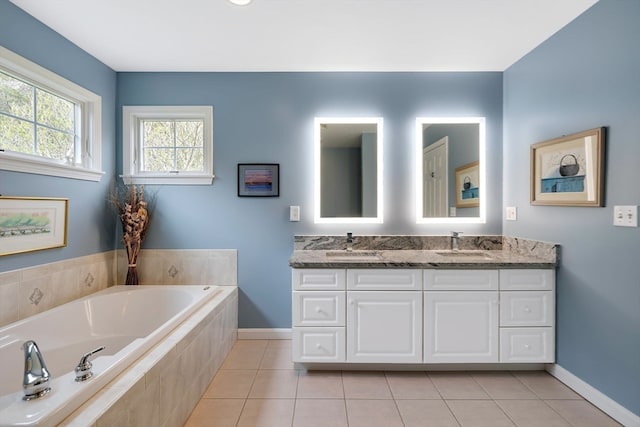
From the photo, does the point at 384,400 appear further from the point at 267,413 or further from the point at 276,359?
the point at 276,359

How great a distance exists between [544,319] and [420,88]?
1998mm

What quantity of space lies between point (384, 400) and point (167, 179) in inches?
93.1

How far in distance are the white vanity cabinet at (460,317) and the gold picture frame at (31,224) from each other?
8.22ft

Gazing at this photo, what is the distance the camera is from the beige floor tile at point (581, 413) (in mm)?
1654

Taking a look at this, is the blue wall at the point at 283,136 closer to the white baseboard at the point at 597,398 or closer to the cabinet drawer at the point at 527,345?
the cabinet drawer at the point at 527,345

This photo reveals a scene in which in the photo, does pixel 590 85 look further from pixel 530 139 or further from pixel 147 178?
pixel 147 178

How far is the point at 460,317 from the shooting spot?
6.80 ft

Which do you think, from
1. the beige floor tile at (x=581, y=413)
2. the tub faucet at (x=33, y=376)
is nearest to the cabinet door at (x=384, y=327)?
the beige floor tile at (x=581, y=413)

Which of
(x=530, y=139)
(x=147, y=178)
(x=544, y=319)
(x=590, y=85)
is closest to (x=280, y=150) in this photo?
(x=147, y=178)

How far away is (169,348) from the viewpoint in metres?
1.51

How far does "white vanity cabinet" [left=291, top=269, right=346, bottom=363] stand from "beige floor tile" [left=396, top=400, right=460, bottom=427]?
1.59 ft

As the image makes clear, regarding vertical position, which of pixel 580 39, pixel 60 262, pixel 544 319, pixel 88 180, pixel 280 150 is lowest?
pixel 544 319

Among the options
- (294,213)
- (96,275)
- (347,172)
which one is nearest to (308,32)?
(347,172)

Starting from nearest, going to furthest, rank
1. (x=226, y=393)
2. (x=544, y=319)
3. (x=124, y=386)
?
(x=124, y=386) → (x=226, y=393) → (x=544, y=319)
